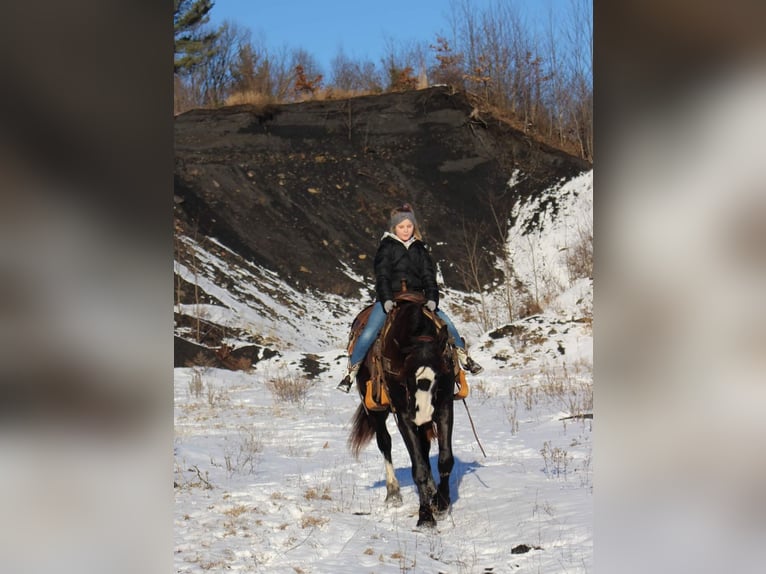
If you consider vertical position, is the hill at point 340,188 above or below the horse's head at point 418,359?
above

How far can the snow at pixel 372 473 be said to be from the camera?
4.97 m

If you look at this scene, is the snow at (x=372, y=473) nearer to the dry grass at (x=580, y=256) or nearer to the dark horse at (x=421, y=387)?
the dark horse at (x=421, y=387)

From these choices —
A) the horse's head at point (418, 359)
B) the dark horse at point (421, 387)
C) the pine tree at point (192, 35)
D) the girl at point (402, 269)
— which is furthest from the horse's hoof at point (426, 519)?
the pine tree at point (192, 35)

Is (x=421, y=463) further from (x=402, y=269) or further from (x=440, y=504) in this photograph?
(x=402, y=269)

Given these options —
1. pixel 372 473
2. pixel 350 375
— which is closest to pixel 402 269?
pixel 350 375

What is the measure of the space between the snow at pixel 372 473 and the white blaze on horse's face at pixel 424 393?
2.64ft

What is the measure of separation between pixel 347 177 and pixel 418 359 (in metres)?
19.9

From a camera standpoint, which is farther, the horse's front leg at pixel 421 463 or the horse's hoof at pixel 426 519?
the horse's hoof at pixel 426 519

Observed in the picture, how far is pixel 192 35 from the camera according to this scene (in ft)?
92.5

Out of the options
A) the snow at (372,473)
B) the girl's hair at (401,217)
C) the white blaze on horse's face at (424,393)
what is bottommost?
the snow at (372,473)

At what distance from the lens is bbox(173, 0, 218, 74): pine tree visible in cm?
2645
